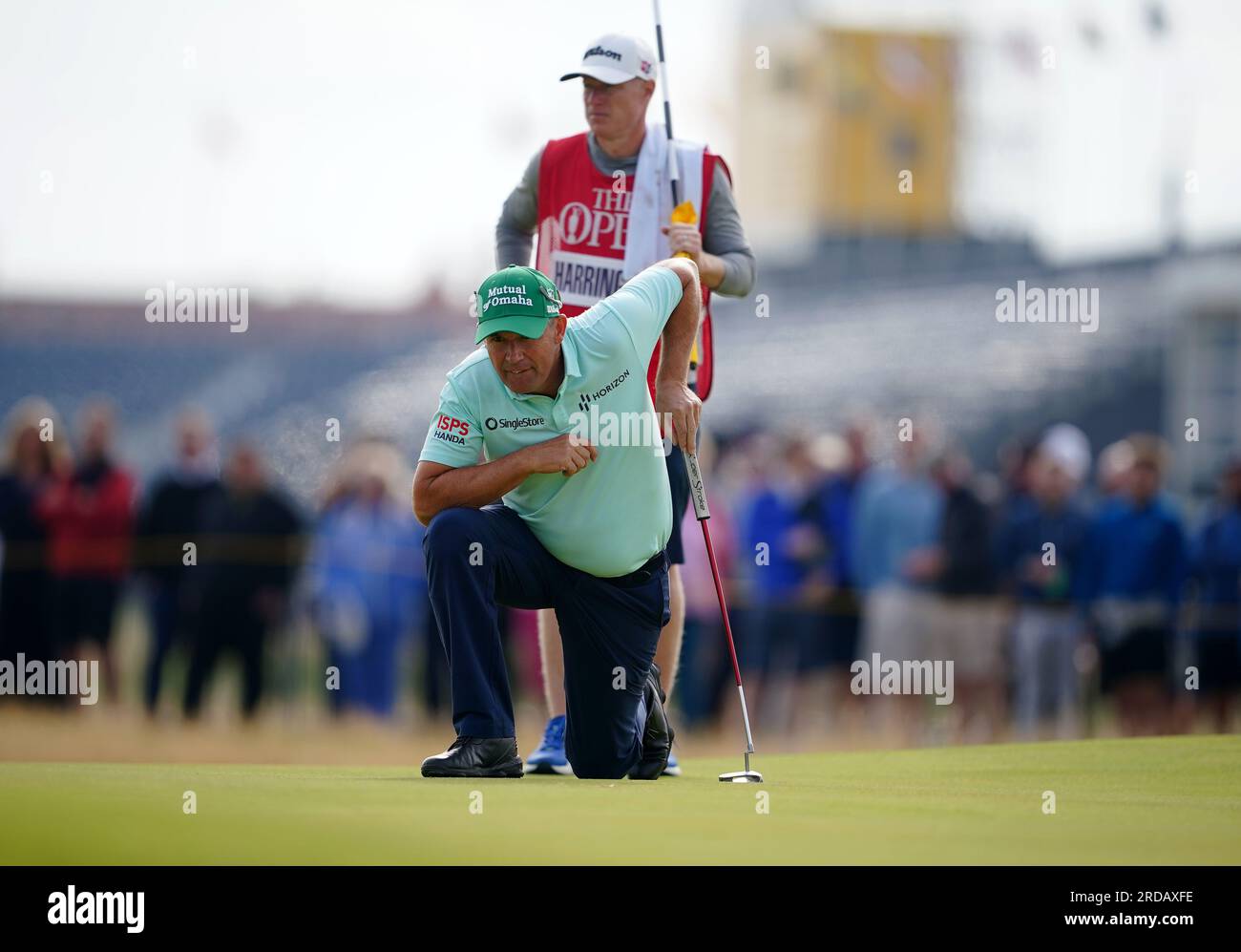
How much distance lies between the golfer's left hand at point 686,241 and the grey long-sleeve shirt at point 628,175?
184 millimetres

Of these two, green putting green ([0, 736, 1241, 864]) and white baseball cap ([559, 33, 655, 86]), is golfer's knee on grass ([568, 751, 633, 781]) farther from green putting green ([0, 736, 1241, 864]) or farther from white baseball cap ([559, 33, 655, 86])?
white baseball cap ([559, 33, 655, 86])

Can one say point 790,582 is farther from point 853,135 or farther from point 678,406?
point 853,135

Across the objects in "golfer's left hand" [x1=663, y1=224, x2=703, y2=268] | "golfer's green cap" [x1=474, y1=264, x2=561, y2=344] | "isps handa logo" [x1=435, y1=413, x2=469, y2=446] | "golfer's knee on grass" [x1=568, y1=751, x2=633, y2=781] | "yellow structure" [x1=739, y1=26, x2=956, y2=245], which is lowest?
"golfer's knee on grass" [x1=568, y1=751, x2=633, y2=781]

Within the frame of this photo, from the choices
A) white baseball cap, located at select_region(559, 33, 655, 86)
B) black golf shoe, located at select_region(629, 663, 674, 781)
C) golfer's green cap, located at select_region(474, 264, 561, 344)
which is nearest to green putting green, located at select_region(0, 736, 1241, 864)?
black golf shoe, located at select_region(629, 663, 674, 781)

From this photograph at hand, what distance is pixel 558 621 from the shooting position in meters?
7.44

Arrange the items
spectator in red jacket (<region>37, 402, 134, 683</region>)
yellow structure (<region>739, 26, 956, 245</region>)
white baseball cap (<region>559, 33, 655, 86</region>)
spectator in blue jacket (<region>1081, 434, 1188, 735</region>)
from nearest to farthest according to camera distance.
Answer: white baseball cap (<region>559, 33, 655, 86</region>), spectator in blue jacket (<region>1081, 434, 1188, 735</region>), spectator in red jacket (<region>37, 402, 134, 683</region>), yellow structure (<region>739, 26, 956, 245</region>)

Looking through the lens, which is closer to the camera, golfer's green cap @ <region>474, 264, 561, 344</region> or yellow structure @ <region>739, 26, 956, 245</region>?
golfer's green cap @ <region>474, 264, 561, 344</region>

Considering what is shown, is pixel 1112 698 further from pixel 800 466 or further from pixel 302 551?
pixel 302 551

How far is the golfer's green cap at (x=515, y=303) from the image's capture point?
6727 mm

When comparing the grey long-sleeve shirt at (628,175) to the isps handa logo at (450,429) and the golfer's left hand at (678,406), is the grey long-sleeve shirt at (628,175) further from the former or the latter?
the isps handa logo at (450,429)

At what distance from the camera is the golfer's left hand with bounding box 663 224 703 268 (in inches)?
312

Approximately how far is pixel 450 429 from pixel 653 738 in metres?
1.46

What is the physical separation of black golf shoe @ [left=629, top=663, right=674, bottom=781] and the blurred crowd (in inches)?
308

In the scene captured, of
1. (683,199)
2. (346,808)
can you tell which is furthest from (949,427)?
(346,808)
